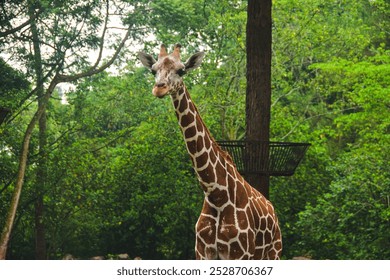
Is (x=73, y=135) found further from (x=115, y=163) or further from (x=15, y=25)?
(x=15, y=25)

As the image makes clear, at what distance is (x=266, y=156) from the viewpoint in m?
6.42

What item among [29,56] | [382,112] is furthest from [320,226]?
[29,56]

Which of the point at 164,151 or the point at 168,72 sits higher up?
the point at 168,72

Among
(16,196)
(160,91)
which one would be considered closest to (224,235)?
(160,91)

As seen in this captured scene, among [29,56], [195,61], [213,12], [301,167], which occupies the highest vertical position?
[213,12]

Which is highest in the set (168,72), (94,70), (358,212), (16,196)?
(94,70)

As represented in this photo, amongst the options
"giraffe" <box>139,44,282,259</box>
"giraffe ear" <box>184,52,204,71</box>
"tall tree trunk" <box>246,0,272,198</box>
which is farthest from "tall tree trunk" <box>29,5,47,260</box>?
"giraffe ear" <box>184,52,204,71</box>

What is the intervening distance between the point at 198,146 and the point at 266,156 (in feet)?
4.47

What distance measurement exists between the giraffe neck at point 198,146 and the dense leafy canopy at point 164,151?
5.66 meters

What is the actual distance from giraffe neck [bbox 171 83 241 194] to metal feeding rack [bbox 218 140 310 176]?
1059 millimetres

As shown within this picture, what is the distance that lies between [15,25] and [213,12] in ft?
11.3

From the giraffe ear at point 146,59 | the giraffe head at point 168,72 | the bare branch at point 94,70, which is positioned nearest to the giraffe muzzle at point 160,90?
the giraffe head at point 168,72

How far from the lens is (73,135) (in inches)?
505

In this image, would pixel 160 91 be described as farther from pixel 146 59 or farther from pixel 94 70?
pixel 94 70
